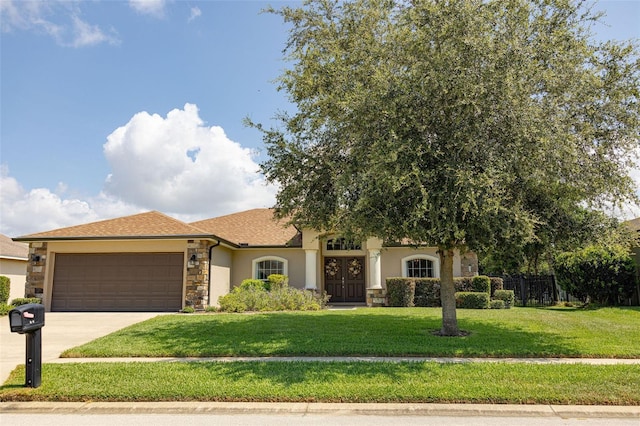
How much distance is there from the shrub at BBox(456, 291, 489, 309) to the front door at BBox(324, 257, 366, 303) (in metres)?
4.44

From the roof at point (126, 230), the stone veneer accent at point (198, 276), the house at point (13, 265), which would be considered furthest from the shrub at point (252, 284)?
the house at point (13, 265)

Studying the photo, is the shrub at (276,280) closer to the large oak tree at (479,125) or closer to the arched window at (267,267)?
the arched window at (267,267)

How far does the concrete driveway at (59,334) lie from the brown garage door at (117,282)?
2299 mm

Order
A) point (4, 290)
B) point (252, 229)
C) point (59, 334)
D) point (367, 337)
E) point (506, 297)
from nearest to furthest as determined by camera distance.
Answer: point (367, 337)
point (59, 334)
point (4, 290)
point (506, 297)
point (252, 229)

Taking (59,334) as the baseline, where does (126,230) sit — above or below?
above

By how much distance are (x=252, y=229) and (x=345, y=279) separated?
16.5 ft

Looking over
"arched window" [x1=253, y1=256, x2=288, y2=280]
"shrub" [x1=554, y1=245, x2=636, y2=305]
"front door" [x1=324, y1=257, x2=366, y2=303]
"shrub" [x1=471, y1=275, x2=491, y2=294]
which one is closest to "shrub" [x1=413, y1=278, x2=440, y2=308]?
"shrub" [x1=471, y1=275, x2=491, y2=294]

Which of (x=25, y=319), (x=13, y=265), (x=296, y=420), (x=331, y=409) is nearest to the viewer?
(x=296, y=420)

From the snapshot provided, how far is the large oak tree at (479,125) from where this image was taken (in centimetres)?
779

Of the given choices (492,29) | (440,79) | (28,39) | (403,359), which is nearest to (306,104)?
(440,79)

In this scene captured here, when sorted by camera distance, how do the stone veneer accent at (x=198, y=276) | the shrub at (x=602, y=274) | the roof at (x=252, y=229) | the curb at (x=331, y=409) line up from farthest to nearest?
1. the roof at (x=252, y=229)
2. the shrub at (x=602, y=274)
3. the stone veneer accent at (x=198, y=276)
4. the curb at (x=331, y=409)

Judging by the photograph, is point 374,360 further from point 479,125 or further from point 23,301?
point 23,301

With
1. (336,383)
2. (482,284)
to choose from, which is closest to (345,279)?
(482,284)

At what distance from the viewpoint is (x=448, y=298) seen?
374 inches
